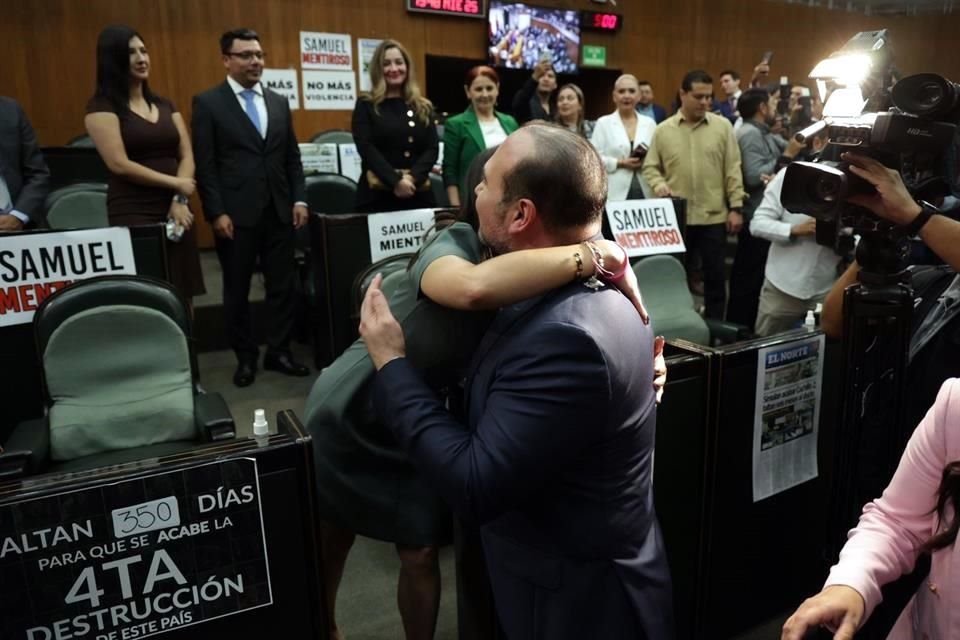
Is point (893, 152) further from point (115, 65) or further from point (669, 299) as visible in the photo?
point (115, 65)

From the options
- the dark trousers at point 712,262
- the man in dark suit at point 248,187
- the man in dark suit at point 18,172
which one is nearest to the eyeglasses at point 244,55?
the man in dark suit at point 248,187

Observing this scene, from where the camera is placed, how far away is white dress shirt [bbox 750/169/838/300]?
2.76m

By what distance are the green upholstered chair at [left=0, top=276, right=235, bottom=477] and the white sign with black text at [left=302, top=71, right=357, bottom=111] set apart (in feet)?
15.8

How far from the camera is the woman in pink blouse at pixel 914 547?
87 cm

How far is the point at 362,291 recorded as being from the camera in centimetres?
228

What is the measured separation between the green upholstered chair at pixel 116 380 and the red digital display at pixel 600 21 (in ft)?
22.7

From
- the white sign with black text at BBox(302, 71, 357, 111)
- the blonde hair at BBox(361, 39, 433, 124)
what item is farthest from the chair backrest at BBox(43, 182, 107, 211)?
the white sign with black text at BBox(302, 71, 357, 111)

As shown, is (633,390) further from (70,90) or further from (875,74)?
(70,90)

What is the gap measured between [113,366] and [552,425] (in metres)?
1.57

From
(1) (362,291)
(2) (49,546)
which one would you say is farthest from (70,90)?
(2) (49,546)

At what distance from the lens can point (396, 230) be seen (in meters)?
3.37

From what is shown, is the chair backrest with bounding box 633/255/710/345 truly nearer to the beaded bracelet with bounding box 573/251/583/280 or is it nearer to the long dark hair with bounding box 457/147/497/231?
the long dark hair with bounding box 457/147/497/231

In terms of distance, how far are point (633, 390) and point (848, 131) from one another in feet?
2.25

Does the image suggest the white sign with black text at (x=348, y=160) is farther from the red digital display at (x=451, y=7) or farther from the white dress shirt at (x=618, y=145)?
the white dress shirt at (x=618, y=145)
